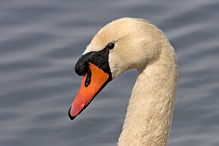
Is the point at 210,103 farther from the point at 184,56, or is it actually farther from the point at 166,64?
the point at 166,64

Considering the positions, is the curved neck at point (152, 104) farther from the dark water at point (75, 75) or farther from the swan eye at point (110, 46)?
the dark water at point (75, 75)

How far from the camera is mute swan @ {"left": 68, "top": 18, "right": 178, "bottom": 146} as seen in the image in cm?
632

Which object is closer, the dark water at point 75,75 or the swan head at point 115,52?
the swan head at point 115,52

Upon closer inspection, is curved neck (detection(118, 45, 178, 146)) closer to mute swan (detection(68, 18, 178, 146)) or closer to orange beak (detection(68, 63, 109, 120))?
mute swan (detection(68, 18, 178, 146))

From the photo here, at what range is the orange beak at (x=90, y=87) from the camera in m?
6.47

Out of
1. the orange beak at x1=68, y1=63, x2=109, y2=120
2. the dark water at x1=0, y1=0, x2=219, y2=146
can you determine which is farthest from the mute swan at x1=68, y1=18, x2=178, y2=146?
the dark water at x1=0, y1=0, x2=219, y2=146

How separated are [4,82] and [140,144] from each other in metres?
4.15

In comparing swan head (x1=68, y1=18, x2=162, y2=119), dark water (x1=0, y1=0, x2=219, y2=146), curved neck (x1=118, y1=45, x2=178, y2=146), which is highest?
dark water (x1=0, y1=0, x2=219, y2=146)

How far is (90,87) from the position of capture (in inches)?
256

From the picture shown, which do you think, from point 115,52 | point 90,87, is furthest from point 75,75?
point 115,52

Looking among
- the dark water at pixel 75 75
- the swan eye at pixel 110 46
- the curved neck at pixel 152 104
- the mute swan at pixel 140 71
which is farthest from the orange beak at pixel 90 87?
the dark water at pixel 75 75

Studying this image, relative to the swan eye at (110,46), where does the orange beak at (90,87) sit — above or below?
below

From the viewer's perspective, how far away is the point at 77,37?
1109 cm

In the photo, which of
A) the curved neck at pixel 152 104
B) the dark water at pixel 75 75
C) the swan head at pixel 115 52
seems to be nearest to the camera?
the swan head at pixel 115 52
